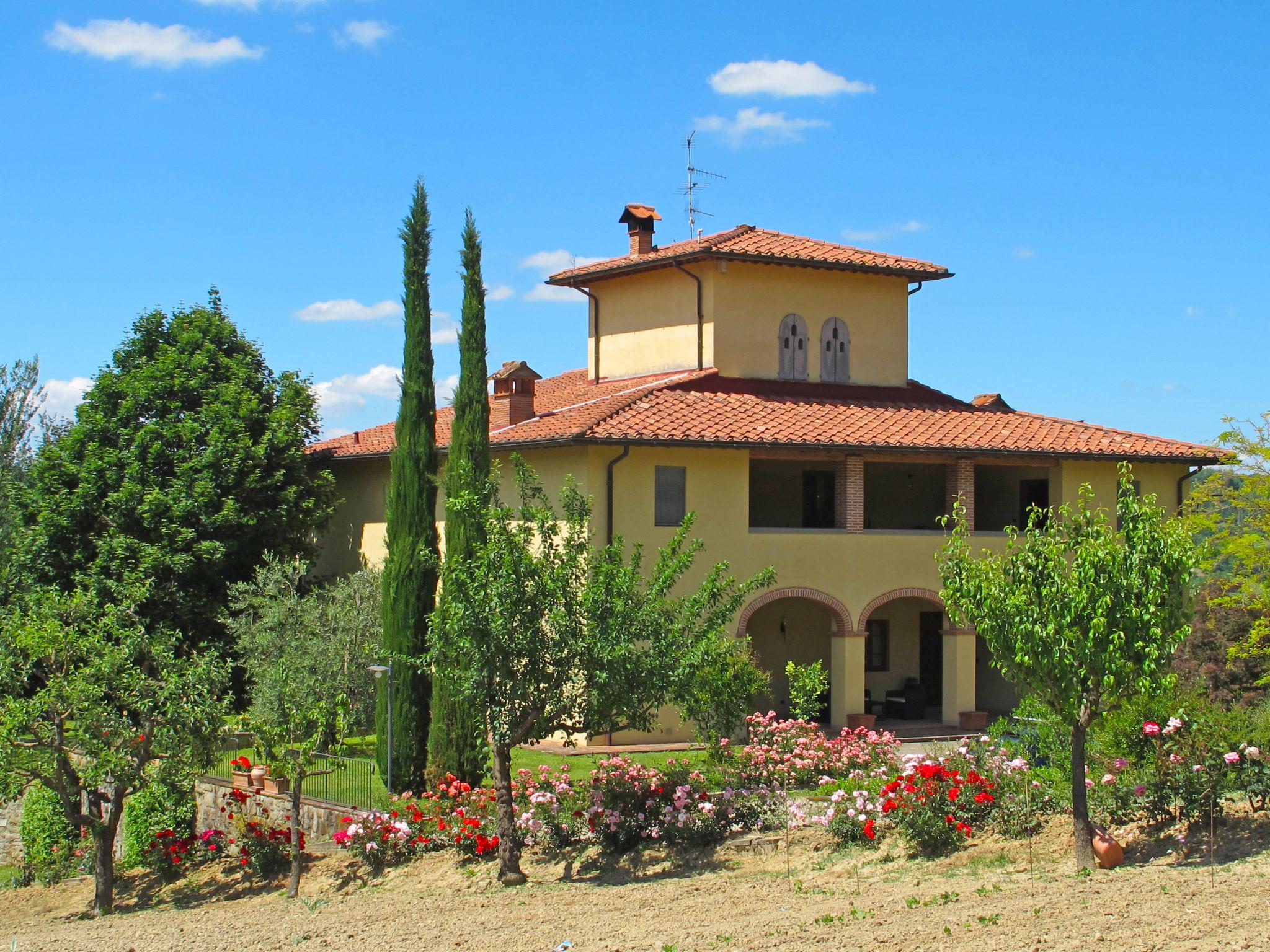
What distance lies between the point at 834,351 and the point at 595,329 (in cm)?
562

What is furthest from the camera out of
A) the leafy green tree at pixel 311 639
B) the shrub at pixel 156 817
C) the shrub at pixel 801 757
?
the leafy green tree at pixel 311 639

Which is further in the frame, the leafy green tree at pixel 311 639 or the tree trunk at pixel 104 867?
the leafy green tree at pixel 311 639

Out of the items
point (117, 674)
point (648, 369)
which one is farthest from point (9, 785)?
point (648, 369)

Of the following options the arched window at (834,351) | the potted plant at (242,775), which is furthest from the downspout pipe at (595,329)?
the potted plant at (242,775)

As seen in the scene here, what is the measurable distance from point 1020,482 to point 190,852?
58.6ft

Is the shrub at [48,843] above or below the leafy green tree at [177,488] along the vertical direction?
below

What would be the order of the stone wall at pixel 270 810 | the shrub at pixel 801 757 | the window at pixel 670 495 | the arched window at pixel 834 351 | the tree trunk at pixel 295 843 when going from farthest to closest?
the arched window at pixel 834 351, the window at pixel 670 495, the stone wall at pixel 270 810, the shrub at pixel 801 757, the tree trunk at pixel 295 843

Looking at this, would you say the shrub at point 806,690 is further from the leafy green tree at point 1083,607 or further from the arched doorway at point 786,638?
the arched doorway at point 786,638

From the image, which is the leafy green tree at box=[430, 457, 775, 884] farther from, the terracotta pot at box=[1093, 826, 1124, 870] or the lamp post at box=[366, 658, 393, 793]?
the terracotta pot at box=[1093, 826, 1124, 870]

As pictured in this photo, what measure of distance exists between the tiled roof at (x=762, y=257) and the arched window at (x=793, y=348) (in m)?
1.26

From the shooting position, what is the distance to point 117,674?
60.1 ft

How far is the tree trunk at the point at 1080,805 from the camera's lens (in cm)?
1258

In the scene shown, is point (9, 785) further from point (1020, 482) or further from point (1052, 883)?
point (1020, 482)

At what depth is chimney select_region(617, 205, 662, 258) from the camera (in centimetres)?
2938
